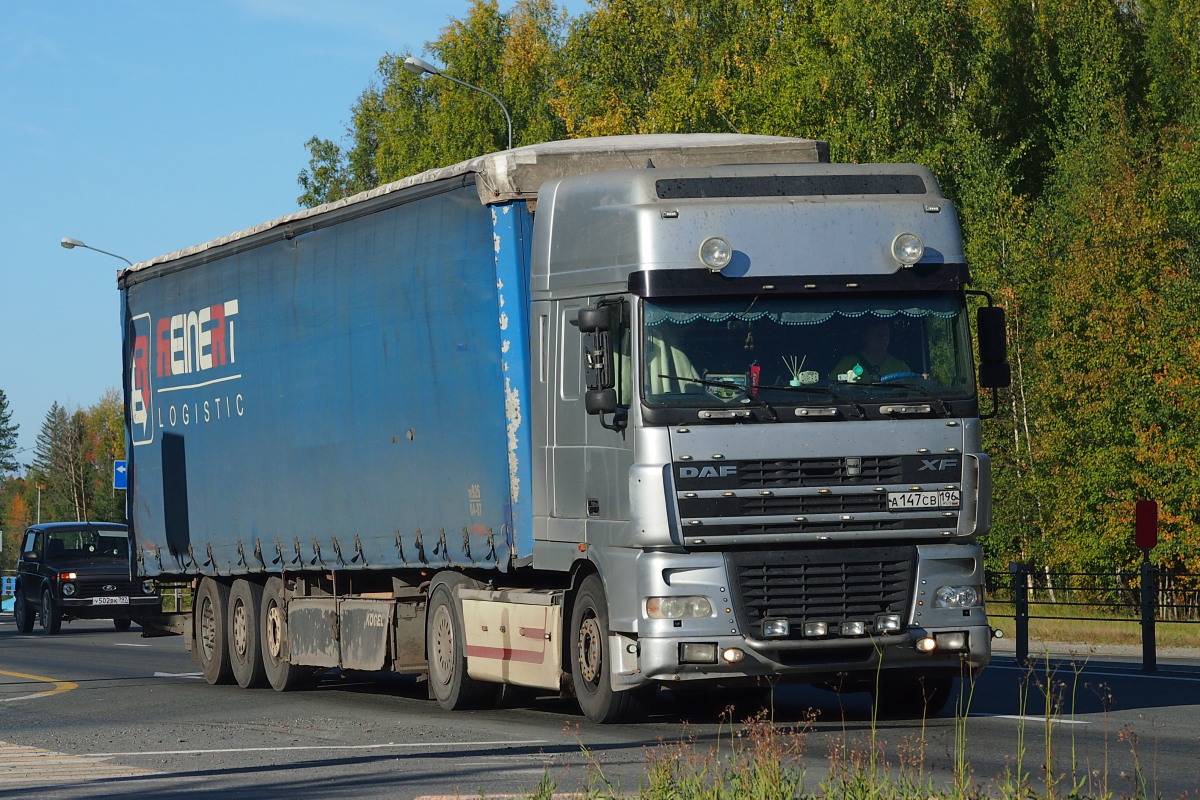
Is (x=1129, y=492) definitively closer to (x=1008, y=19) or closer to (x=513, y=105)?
(x=1008, y=19)

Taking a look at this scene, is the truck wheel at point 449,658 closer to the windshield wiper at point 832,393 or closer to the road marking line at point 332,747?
the road marking line at point 332,747

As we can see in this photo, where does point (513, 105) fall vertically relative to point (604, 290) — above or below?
above

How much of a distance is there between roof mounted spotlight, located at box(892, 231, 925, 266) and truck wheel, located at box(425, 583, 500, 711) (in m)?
4.78

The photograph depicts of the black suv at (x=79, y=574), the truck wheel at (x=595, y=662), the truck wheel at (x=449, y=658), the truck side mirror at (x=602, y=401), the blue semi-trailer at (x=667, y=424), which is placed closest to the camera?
the blue semi-trailer at (x=667, y=424)

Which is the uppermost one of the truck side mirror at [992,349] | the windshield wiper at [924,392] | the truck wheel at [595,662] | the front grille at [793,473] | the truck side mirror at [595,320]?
the truck side mirror at [595,320]

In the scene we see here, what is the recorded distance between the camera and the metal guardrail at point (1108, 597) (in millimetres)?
20109

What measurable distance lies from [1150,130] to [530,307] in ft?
130

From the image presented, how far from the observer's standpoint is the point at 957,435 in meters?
12.6

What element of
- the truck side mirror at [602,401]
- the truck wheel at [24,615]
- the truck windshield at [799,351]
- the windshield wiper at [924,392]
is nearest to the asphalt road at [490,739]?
the windshield wiper at [924,392]

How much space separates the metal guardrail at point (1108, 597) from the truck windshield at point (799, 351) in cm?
761

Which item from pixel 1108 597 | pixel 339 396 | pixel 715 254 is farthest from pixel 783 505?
pixel 1108 597

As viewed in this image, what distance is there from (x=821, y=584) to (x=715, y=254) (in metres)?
2.31

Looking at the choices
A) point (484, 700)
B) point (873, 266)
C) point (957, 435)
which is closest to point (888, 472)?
point (957, 435)

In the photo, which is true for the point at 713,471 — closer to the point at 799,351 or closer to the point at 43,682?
the point at 799,351
